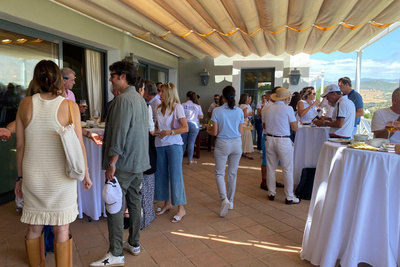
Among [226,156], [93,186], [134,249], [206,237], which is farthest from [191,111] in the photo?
[134,249]

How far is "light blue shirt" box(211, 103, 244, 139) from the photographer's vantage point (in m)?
3.52

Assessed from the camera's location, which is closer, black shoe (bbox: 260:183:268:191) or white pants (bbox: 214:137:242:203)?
white pants (bbox: 214:137:242:203)

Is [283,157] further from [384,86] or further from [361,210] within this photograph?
[384,86]

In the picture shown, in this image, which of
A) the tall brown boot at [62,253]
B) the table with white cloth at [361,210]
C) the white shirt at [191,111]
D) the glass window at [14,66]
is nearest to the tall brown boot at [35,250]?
the tall brown boot at [62,253]

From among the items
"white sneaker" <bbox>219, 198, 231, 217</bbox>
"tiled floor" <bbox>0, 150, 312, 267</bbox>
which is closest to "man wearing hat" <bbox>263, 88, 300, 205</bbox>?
"tiled floor" <bbox>0, 150, 312, 267</bbox>

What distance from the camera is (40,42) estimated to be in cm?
468

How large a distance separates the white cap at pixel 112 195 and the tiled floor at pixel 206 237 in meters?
0.61

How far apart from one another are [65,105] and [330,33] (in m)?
5.70

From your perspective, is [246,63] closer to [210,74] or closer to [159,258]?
[210,74]

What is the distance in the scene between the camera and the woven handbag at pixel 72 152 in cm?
176

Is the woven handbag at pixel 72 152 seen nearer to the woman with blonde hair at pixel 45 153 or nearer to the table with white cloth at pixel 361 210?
the woman with blonde hair at pixel 45 153

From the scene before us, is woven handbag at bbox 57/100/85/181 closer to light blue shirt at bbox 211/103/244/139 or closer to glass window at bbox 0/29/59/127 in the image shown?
light blue shirt at bbox 211/103/244/139

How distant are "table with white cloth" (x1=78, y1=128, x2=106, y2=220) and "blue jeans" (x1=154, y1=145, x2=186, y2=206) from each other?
686 mm

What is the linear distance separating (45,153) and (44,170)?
0.11 meters
